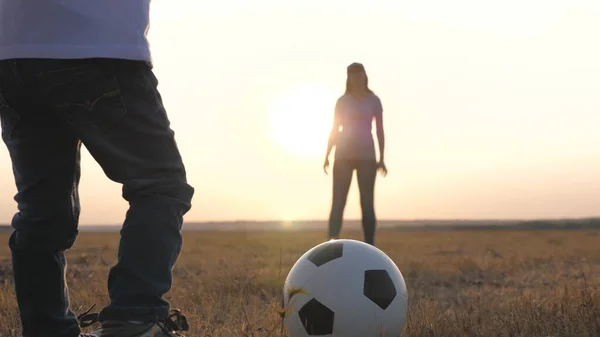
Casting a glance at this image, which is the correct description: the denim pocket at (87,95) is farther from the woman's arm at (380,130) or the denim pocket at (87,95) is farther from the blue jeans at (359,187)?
the woman's arm at (380,130)

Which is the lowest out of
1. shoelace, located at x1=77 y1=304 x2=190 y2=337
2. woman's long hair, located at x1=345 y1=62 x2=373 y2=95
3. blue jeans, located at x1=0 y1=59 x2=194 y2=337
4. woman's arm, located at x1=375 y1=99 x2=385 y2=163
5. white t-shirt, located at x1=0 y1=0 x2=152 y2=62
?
shoelace, located at x1=77 y1=304 x2=190 y2=337

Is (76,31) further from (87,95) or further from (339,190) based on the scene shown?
(339,190)

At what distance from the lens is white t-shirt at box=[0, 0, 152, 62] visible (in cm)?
262

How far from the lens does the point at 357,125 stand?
331 inches

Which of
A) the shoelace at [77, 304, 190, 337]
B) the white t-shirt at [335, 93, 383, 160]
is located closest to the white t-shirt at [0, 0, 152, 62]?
the shoelace at [77, 304, 190, 337]

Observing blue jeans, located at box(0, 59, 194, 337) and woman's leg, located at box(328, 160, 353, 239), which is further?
woman's leg, located at box(328, 160, 353, 239)

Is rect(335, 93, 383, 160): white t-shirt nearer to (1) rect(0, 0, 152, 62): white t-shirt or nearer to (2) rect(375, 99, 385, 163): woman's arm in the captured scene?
(2) rect(375, 99, 385, 163): woman's arm

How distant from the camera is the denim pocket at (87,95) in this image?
8.61 feet

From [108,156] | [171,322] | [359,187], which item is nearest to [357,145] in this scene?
[359,187]

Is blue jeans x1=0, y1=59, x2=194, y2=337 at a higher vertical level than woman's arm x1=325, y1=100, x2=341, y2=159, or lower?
lower

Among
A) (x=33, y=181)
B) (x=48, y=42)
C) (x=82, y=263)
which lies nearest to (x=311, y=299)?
(x=33, y=181)

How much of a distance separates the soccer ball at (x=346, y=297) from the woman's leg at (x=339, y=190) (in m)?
4.68

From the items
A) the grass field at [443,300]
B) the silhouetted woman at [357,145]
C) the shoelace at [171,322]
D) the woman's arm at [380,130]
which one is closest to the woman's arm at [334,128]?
the silhouetted woman at [357,145]

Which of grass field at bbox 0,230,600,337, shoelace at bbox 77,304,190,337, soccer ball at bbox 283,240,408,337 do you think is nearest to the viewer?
shoelace at bbox 77,304,190,337
